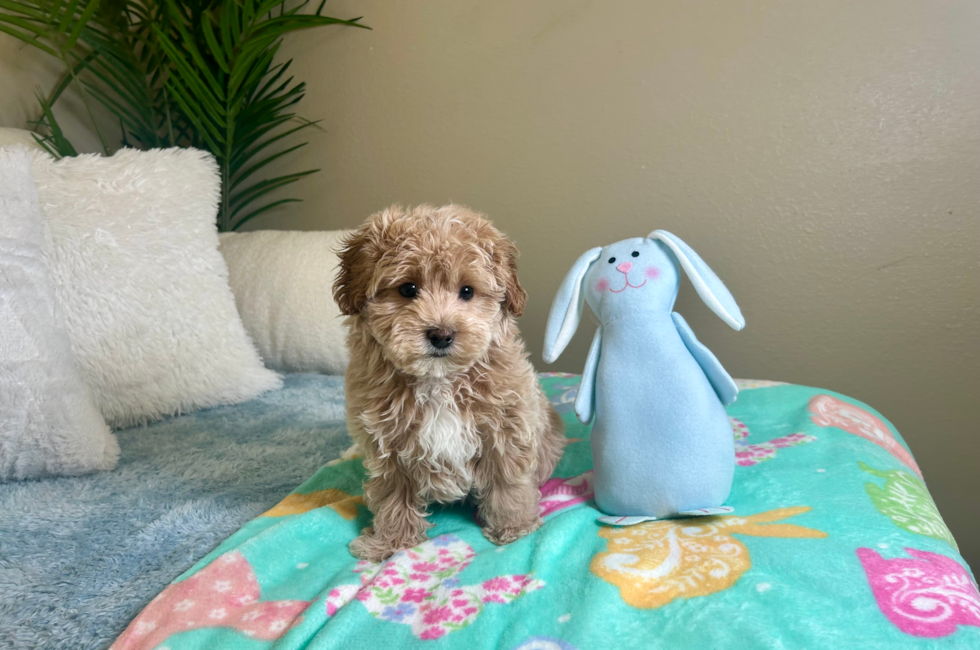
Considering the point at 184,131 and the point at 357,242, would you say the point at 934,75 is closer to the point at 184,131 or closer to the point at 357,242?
the point at 357,242

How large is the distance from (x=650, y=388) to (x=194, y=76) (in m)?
2.12

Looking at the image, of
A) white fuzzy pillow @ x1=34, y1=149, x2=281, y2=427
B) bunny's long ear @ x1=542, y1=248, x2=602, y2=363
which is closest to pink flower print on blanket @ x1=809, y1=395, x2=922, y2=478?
bunny's long ear @ x1=542, y1=248, x2=602, y2=363

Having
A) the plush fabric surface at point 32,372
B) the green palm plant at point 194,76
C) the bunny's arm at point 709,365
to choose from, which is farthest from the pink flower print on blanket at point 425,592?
the green palm plant at point 194,76

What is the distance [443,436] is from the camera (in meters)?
1.12

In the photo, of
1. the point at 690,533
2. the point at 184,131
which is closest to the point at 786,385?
the point at 690,533

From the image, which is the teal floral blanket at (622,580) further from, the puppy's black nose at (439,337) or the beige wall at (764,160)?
the beige wall at (764,160)

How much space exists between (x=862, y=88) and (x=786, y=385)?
2.81ft

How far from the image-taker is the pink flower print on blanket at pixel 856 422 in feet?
4.60

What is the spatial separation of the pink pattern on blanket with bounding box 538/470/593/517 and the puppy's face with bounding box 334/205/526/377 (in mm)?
411

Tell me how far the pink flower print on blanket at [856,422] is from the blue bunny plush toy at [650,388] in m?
0.40

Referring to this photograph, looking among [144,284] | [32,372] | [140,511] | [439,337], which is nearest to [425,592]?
[439,337]

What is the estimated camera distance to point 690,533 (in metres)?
1.10

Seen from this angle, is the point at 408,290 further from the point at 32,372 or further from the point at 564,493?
the point at 32,372

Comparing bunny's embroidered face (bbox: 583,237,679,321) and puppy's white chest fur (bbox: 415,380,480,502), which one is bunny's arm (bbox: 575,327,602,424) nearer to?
bunny's embroidered face (bbox: 583,237,679,321)
